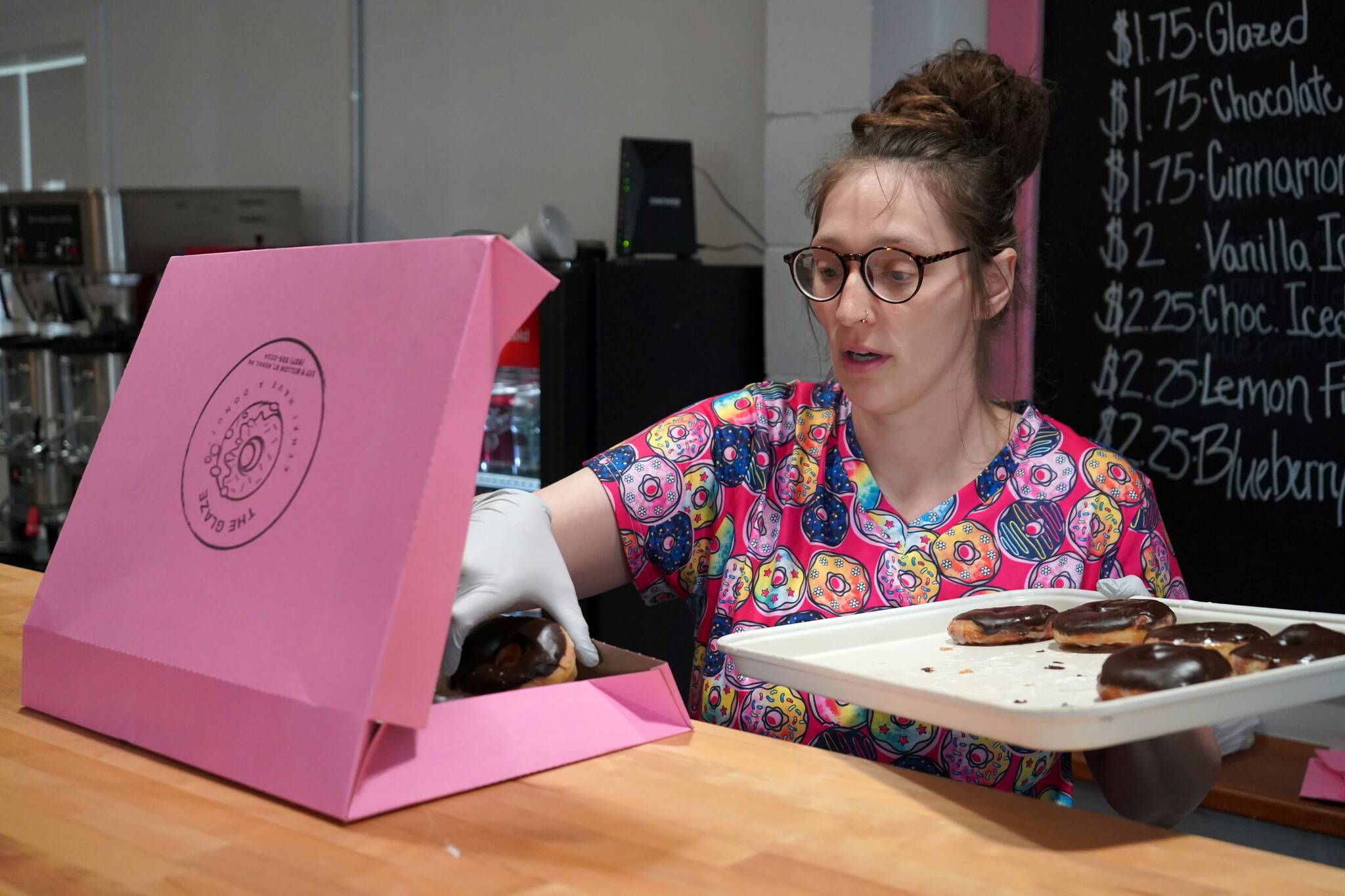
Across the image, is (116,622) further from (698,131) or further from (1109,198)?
(698,131)

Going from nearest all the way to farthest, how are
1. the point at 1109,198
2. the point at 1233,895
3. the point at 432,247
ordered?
the point at 1233,895 < the point at 432,247 < the point at 1109,198

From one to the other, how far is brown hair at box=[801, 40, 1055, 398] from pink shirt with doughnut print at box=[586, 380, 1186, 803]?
185 millimetres

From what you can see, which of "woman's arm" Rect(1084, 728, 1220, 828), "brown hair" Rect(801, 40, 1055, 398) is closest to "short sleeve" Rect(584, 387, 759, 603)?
"brown hair" Rect(801, 40, 1055, 398)

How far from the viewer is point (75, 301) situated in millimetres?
3580

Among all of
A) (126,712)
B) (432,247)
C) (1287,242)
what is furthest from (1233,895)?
(1287,242)

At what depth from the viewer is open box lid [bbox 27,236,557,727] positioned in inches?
27.6

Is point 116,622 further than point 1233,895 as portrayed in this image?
Yes

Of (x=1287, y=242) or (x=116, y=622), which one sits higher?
(x=1287, y=242)

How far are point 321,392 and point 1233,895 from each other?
0.57m

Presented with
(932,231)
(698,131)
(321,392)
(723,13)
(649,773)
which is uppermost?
(723,13)

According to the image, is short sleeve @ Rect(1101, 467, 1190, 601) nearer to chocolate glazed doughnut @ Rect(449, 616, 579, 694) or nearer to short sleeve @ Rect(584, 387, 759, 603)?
short sleeve @ Rect(584, 387, 759, 603)

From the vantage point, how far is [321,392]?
0.78 meters

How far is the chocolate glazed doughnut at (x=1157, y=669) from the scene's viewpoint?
0.77m

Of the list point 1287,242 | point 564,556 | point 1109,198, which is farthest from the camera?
point 1109,198
